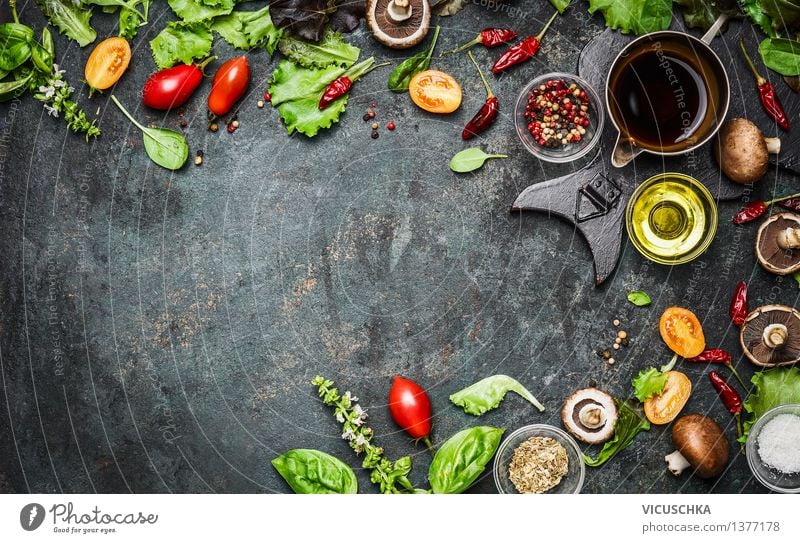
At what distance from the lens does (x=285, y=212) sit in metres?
2.10

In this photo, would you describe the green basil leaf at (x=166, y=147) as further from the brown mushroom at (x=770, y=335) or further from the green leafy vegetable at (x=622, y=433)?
the brown mushroom at (x=770, y=335)

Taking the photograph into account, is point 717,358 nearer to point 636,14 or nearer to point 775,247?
point 775,247

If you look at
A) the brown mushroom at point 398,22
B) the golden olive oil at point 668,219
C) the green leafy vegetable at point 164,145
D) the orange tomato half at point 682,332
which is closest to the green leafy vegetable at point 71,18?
the green leafy vegetable at point 164,145

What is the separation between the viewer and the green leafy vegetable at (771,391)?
202 centimetres

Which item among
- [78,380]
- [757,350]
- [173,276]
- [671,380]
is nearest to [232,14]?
[173,276]

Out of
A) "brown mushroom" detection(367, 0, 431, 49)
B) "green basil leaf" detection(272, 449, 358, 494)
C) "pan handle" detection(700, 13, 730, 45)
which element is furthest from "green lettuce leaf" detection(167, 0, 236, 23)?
"pan handle" detection(700, 13, 730, 45)

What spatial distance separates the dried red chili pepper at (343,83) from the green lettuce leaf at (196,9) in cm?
41

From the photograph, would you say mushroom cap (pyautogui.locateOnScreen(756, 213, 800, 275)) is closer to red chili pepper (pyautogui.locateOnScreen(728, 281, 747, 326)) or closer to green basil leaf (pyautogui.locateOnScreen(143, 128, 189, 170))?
red chili pepper (pyautogui.locateOnScreen(728, 281, 747, 326))

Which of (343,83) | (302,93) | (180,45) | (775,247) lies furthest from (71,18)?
(775,247)

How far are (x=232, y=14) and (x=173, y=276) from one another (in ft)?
2.94

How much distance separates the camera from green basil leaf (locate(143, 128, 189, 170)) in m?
2.07

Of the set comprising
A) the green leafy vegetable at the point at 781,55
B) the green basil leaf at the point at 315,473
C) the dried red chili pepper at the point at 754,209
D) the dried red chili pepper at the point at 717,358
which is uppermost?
the green leafy vegetable at the point at 781,55

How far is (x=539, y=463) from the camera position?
200 centimetres

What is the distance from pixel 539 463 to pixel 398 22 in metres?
1.51
